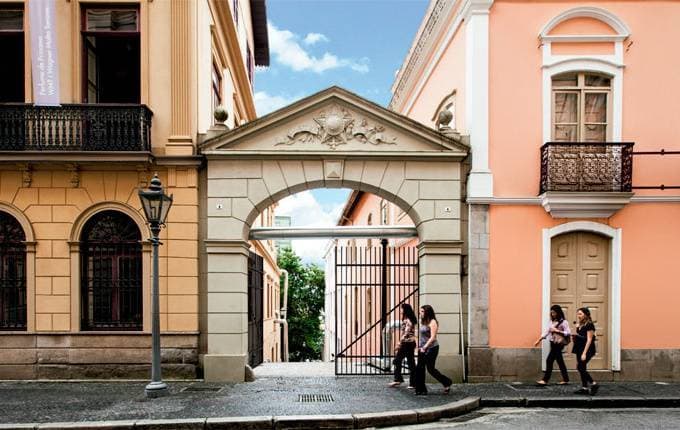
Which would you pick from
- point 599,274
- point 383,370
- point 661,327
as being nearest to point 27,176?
point 383,370

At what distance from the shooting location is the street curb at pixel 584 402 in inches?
387

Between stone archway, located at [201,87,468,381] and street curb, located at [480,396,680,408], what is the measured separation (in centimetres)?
181

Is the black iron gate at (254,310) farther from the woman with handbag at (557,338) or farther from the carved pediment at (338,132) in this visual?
the woman with handbag at (557,338)

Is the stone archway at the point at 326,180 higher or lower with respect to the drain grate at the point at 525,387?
higher

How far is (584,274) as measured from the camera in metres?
12.0

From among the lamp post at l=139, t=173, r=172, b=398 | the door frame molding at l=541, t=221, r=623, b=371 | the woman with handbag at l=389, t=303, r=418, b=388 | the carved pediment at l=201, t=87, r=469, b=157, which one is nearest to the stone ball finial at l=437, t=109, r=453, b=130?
the carved pediment at l=201, t=87, r=469, b=157

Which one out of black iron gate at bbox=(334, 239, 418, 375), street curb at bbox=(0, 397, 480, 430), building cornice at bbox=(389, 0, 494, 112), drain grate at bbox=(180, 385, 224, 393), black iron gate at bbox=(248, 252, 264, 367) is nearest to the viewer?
street curb at bbox=(0, 397, 480, 430)

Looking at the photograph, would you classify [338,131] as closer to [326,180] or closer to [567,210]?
[326,180]

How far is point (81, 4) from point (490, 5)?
28.4ft

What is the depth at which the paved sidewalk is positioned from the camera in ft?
28.9

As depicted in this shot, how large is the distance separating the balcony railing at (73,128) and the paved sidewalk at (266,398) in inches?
187

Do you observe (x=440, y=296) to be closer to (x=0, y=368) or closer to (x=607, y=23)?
(x=607, y=23)

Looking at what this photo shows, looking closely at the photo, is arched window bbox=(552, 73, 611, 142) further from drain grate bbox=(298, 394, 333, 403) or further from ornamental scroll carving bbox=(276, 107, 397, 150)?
drain grate bbox=(298, 394, 333, 403)

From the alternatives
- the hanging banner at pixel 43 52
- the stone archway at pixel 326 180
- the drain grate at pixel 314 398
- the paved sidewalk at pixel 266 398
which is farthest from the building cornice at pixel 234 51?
the drain grate at pixel 314 398
